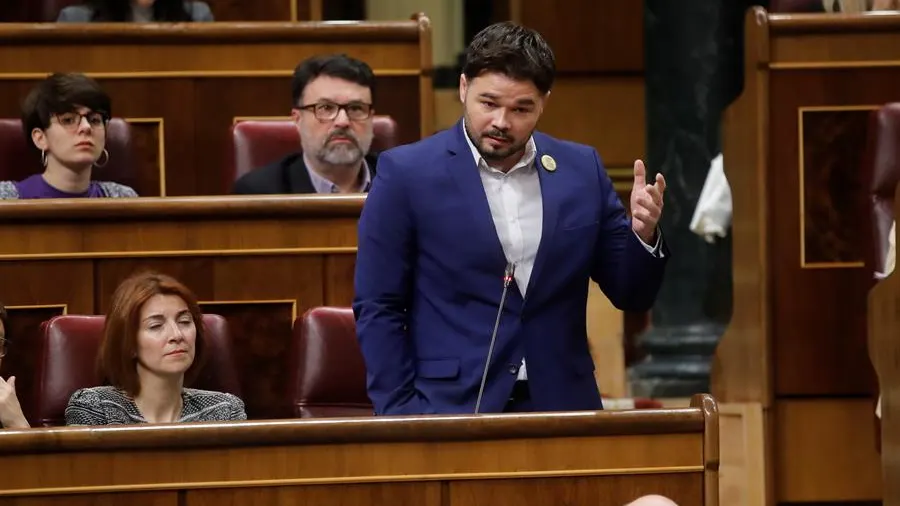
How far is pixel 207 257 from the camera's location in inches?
65.1

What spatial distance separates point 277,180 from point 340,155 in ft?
0.24

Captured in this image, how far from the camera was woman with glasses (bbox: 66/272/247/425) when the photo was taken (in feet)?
4.79

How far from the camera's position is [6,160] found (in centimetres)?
199

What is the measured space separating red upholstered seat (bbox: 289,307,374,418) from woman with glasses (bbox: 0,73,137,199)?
456 millimetres

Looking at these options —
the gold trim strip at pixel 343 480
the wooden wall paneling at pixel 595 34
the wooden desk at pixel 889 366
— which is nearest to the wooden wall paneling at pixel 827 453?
the wooden desk at pixel 889 366

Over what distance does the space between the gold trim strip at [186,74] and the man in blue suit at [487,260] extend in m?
0.86

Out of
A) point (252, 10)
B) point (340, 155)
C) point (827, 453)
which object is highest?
point (252, 10)

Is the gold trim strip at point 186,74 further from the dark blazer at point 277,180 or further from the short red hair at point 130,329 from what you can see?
the short red hair at point 130,329

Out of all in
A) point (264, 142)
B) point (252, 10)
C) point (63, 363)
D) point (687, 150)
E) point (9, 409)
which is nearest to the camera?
point (9, 409)

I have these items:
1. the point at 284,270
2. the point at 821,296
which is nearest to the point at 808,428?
the point at 821,296

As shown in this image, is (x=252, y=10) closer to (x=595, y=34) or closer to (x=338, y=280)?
(x=595, y=34)

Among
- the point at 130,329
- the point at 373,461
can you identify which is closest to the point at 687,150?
the point at 130,329

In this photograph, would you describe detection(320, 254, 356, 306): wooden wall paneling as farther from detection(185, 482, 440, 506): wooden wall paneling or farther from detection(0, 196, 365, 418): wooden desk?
detection(185, 482, 440, 506): wooden wall paneling

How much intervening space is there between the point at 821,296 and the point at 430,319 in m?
0.72
